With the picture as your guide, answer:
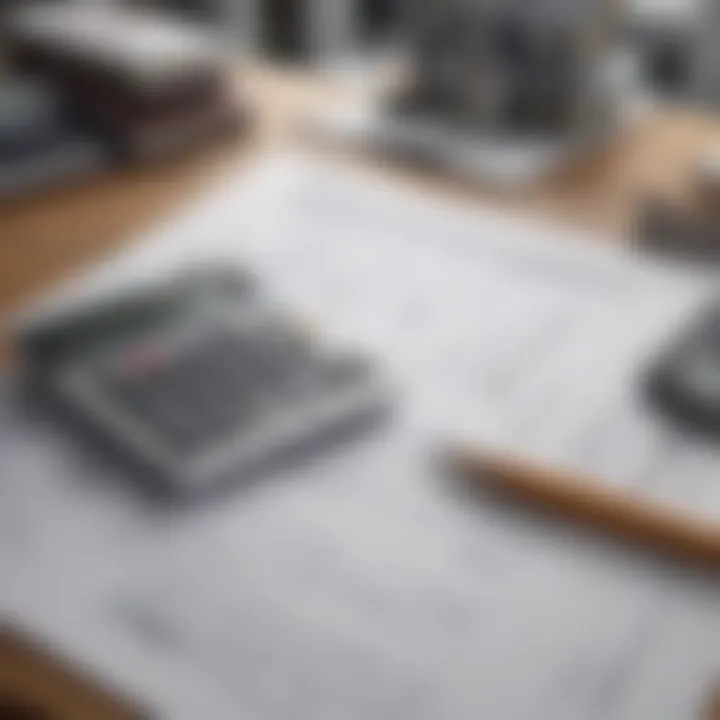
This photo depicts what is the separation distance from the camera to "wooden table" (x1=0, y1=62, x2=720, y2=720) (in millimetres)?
775

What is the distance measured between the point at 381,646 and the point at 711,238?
364mm

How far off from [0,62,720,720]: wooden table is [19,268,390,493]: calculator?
6 centimetres

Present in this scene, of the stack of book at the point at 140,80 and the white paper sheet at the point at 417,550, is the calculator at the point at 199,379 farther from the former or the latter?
the stack of book at the point at 140,80

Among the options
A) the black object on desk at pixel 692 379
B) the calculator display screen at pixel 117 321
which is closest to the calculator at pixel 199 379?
the calculator display screen at pixel 117 321

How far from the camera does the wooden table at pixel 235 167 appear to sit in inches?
30.5

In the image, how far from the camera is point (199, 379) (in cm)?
62

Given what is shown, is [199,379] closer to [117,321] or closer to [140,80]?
[117,321]

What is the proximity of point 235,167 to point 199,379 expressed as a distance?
286 mm

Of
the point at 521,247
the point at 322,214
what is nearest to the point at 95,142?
the point at 322,214

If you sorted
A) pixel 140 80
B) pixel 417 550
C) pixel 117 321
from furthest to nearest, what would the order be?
pixel 140 80 → pixel 117 321 → pixel 417 550

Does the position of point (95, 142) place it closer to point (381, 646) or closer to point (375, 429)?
point (375, 429)

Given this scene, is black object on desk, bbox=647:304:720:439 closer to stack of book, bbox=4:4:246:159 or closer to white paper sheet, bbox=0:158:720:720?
white paper sheet, bbox=0:158:720:720

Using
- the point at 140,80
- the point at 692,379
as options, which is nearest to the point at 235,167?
the point at 140,80

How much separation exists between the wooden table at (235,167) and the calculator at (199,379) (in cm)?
6
